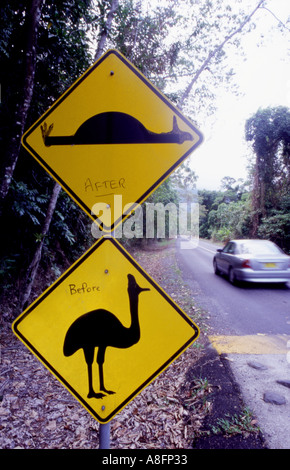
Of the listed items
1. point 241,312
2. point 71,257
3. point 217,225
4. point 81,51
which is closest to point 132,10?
point 81,51

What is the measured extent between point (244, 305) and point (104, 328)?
230 inches

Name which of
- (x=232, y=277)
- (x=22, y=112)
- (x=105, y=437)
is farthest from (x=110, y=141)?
(x=232, y=277)

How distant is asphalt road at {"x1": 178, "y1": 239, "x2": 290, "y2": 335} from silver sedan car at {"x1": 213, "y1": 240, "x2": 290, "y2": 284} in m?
0.40

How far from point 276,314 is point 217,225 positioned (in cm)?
4027

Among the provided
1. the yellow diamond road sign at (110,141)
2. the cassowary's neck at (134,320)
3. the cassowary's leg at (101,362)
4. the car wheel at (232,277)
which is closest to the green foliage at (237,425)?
the cassowary's leg at (101,362)

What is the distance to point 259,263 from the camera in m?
7.80

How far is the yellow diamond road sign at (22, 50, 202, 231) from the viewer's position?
140 cm

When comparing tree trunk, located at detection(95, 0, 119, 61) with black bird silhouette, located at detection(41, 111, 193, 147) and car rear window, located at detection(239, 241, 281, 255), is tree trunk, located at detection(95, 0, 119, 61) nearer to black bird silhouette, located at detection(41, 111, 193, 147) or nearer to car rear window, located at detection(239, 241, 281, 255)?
black bird silhouette, located at detection(41, 111, 193, 147)

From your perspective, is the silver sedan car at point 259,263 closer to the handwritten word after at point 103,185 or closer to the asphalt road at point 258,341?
the asphalt road at point 258,341

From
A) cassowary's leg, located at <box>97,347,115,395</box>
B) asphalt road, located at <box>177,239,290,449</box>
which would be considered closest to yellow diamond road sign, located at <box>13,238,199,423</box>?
cassowary's leg, located at <box>97,347,115,395</box>

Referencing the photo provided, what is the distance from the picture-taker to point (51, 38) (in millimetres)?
4750

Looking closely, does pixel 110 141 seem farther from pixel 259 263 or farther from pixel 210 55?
pixel 210 55

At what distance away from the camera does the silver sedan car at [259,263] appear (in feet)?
25.5

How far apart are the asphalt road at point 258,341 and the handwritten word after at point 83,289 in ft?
6.89
